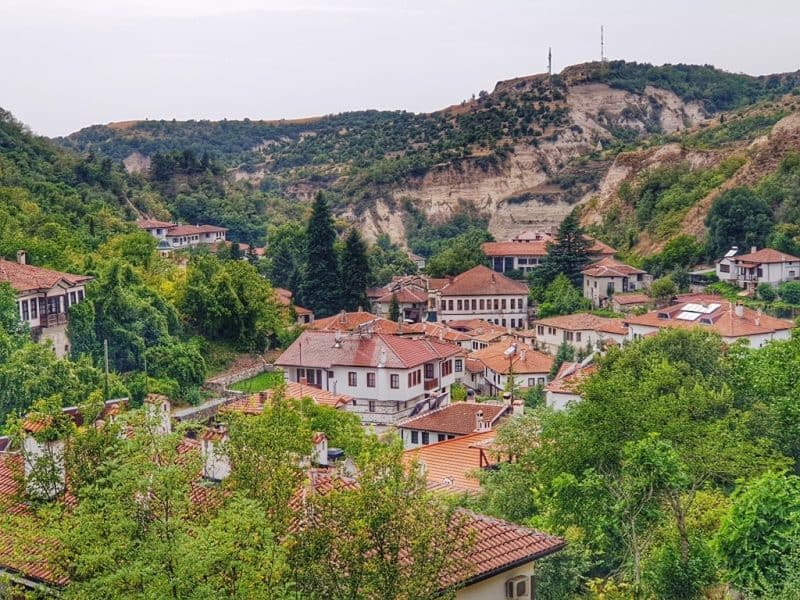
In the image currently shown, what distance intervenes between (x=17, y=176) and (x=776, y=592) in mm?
60541

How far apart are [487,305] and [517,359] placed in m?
16.7

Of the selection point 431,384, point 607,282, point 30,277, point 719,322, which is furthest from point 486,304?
point 30,277

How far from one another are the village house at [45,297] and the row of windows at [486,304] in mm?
29578

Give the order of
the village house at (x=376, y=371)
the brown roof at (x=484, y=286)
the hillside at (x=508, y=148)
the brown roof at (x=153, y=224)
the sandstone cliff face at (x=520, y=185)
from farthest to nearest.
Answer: the hillside at (x=508, y=148)
the sandstone cliff face at (x=520, y=185)
the brown roof at (x=153, y=224)
the brown roof at (x=484, y=286)
the village house at (x=376, y=371)

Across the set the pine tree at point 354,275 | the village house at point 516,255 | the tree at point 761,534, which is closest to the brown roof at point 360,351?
the pine tree at point 354,275

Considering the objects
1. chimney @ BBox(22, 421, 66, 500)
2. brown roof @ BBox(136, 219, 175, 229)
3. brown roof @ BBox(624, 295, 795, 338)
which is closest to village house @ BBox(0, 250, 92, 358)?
brown roof @ BBox(624, 295, 795, 338)

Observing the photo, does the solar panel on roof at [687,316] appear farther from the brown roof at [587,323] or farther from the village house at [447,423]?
the village house at [447,423]

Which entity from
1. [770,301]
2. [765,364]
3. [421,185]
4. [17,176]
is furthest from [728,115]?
[765,364]

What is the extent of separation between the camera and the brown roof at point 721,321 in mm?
48375

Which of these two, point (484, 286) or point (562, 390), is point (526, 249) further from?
point (562, 390)

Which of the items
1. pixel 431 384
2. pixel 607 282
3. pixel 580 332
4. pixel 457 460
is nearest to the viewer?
pixel 457 460

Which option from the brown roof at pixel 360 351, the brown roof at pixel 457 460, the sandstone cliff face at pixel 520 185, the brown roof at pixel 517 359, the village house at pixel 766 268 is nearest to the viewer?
the brown roof at pixel 457 460

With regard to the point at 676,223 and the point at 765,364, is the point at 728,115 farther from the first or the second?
the point at 765,364

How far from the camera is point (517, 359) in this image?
5197cm
